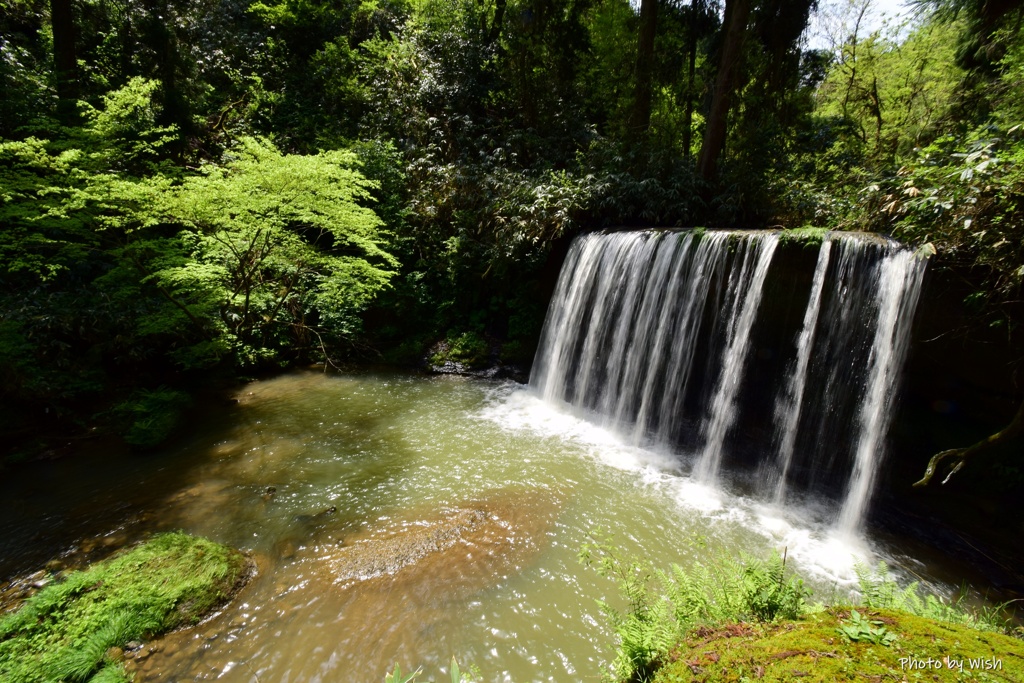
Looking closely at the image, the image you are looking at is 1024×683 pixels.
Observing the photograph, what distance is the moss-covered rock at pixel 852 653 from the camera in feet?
4.78

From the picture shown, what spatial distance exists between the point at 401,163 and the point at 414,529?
38.5 ft

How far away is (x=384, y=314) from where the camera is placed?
11438 millimetres

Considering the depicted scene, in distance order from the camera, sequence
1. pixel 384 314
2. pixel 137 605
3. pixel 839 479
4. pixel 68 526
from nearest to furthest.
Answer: pixel 137 605
pixel 68 526
pixel 839 479
pixel 384 314

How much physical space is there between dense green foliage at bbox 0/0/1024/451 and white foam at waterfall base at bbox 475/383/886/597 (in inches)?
Result: 116

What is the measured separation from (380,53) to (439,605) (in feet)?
61.5

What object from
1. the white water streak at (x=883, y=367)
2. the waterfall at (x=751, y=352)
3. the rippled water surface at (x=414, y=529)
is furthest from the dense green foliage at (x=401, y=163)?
the rippled water surface at (x=414, y=529)

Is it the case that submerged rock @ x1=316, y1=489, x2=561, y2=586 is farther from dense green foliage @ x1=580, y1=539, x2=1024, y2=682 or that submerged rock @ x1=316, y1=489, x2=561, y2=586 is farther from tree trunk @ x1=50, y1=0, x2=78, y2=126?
tree trunk @ x1=50, y1=0, x2=78, y2=126

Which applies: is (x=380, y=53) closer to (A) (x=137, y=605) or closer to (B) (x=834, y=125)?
(B) (x=834, y=125)

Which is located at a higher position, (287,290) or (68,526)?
(287,290)

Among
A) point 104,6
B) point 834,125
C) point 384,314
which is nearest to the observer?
point 384,314

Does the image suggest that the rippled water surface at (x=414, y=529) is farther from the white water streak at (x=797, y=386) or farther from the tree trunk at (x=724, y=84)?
the tree trunk at (x=724, y=84)

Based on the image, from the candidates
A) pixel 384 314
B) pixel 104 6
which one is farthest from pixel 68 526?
pixel 104 6

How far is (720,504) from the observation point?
5.47 m

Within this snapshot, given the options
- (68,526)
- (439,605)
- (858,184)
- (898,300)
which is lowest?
(68,526)
